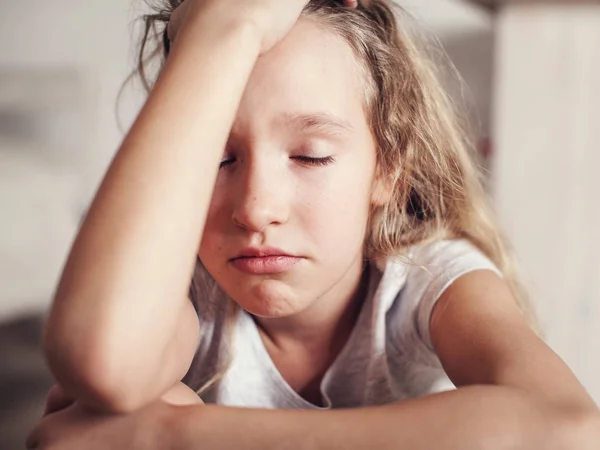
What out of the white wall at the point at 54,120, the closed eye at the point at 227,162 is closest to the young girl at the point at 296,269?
the closed eye at the point at 227,162

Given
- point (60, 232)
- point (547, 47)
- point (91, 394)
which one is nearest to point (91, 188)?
point (60, 232)

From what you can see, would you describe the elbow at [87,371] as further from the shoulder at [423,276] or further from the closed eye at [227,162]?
the shoulder at [423,276]

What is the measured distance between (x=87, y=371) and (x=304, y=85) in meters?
0.32

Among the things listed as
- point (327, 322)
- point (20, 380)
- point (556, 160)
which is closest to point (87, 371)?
point (327, 322)

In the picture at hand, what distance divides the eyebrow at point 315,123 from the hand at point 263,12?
2.6 inches

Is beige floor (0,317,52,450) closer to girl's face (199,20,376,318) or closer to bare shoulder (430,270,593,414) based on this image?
girl's face (199,20,376,318)

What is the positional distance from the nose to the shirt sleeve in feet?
0.77

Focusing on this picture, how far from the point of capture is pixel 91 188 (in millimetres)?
1182

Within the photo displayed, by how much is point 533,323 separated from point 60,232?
711mm

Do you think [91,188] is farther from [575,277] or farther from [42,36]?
[575,277]

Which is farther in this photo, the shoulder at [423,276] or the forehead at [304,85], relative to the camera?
the shoulder at [423,276]

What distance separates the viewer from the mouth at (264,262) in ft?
2.19

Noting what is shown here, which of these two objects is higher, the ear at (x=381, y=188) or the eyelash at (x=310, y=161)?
the eyelash at (x=310, y=161)

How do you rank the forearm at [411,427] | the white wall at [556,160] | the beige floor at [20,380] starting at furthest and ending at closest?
the white wall at [556,160] < the beige floor at [20,380] < the forearm at [411,427]
